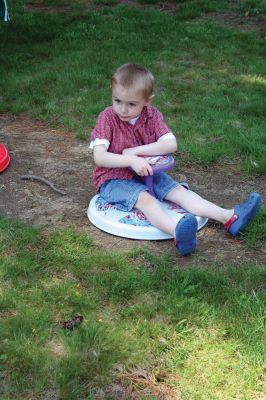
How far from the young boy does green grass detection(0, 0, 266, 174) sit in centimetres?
93

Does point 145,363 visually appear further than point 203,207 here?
No

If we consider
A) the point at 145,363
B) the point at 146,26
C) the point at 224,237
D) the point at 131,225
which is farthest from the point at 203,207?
the point at 146,26

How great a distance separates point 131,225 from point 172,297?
0.70 metres

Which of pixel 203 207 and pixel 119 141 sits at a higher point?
pixel 119 141

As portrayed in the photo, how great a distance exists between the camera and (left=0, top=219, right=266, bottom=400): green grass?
2211 mm

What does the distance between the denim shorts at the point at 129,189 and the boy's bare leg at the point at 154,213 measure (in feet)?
0.14

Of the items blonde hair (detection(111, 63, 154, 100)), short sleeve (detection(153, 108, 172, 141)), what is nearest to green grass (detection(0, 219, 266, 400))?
short sleeve (detection(153, 108, 172, 141))

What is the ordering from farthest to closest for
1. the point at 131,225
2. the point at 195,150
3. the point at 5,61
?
1. the point at 5,61
2. the point at 195,150
3. the point at 131,225

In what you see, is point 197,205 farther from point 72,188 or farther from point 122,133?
point 72,188

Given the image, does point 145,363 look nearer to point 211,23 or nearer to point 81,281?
point 81,281

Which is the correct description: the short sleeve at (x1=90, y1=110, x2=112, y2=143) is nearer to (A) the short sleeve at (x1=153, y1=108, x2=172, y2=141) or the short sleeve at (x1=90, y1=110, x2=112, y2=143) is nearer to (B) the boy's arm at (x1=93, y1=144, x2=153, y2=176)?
(B) the boy's arm at (x1=93, y1=144, x2=153, y2=176)

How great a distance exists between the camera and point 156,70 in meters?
6.28

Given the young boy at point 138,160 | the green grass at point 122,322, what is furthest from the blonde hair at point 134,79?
the green grass at point 122,322

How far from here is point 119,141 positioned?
3414 millimetres
